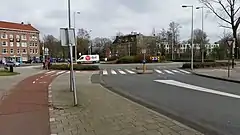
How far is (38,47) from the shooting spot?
12225 centimetres

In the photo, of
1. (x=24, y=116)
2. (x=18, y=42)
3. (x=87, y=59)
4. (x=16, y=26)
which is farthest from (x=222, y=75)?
(x=16, y=26)

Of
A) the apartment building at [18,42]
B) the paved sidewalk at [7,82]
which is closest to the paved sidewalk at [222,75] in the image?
the paved sidewalk at [7,82]

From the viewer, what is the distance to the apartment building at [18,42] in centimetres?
10853

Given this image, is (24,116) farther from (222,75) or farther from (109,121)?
(222,75)

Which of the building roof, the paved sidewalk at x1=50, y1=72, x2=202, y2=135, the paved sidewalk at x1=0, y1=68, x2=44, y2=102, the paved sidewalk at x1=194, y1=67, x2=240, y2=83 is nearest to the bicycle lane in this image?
the paved sidewalk at x1=50, y1=72, x2=202, y2=135

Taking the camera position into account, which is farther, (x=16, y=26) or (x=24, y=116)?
(x=16, y=26)

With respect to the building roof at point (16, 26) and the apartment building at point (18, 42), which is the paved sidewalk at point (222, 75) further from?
the building roof at point (16, 26)

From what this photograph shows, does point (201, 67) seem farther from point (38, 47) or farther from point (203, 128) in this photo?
point (38, 47)

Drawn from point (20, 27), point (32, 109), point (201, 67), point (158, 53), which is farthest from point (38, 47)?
point (32, 109)

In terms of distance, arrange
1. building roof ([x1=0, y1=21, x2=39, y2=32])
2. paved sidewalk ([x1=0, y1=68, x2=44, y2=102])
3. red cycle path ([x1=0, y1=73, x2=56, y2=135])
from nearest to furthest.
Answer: red cycle path ([x1=0, y1=73, x2=56, y2=135]) < paved sidewalk ([x1=0, y1=68, x2=44, y2=102]) < building roof ([x1=0, y1=21, x2=39, y2=32])

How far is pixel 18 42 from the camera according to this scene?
373ft

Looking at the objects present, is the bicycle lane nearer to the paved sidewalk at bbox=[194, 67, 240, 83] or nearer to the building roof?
the paved sidewalk at bbox=[194, 67, 240, 83]

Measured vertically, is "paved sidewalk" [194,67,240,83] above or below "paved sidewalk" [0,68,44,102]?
below

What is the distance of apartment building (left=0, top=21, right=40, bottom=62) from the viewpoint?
10853cm
